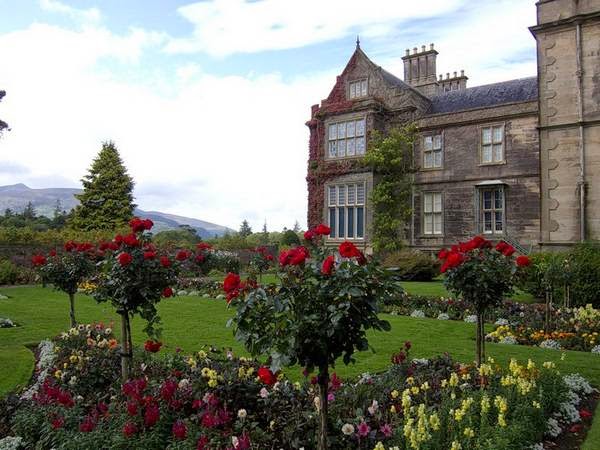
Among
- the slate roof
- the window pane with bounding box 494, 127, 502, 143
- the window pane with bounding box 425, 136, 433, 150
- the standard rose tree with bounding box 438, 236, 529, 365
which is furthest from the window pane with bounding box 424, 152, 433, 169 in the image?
the standard rose tree with bounding box 438, 236, 529, 365

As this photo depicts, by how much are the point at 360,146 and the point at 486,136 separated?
5.81 m

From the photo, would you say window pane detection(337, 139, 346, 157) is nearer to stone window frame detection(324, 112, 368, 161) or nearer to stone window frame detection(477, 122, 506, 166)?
stone window frame detection(324, 112, 368, 161)

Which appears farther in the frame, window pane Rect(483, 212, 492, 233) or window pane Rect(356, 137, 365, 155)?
window pane Rect(356, 137, 365, 155)

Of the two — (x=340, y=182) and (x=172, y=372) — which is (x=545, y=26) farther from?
(x=172, y=372)

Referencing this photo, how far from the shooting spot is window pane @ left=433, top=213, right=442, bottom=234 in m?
22.4

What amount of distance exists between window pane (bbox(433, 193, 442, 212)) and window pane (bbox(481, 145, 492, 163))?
2465 mm

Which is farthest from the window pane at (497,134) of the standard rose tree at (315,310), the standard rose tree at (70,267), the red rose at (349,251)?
the red rose at (349,251)

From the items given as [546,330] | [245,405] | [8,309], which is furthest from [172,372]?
[8,309]

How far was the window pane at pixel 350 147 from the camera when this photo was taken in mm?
24109

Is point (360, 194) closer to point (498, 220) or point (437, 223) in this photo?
point (437, 223)

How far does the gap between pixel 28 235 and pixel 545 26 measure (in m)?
24.3

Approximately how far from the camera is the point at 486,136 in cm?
2119

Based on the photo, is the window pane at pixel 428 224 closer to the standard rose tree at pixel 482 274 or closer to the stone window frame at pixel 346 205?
the stone window frame at pixel 346 205

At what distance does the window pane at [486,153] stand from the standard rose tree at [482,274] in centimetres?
1571
